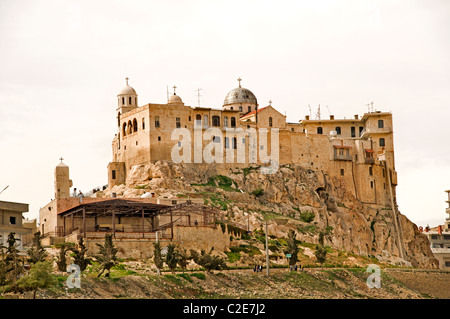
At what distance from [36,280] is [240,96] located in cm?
6085

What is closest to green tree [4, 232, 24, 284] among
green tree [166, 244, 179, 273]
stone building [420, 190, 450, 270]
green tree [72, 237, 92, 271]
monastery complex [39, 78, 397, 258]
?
green tree [72, 237, 92, 271]

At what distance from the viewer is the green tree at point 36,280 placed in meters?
60.4

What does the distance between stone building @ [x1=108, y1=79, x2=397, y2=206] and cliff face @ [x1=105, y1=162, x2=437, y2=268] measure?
67.1 inches

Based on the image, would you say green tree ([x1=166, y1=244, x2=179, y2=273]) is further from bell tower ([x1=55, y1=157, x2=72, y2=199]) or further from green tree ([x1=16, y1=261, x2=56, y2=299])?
bell tower ([x1=55, y1=157, x2=72, y2=199])

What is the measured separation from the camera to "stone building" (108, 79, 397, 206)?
103m

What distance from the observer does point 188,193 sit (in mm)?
97250

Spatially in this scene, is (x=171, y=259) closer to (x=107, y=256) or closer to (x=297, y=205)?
(x=107, y=256)

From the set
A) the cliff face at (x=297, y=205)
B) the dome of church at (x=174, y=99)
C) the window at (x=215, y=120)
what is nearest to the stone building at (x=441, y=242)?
the cliff face at (x=297, y=205)

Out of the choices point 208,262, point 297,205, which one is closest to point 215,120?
point 297,205

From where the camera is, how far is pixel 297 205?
106 m
